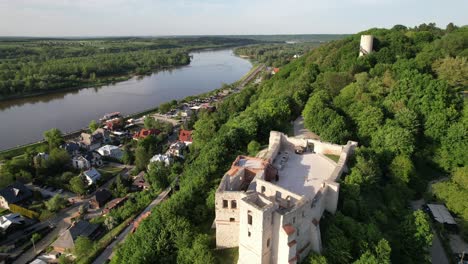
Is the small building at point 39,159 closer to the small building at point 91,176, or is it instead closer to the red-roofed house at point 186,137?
the small building at point 91,176

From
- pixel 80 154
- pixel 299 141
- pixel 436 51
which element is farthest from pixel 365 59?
pixel 80 154

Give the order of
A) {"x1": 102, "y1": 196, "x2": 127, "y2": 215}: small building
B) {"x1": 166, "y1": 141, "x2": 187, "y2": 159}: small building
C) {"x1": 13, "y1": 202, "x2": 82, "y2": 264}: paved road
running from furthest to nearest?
{"x1": 166, "y1": 141, "x2": 187, "y2": 159}: small building, {"x1": 102, "y1": 196, "x2": 127, "y2": 215}: small building, {"x1": 13, "y1": 202, "x2": 82, "y2": 264}: paved road

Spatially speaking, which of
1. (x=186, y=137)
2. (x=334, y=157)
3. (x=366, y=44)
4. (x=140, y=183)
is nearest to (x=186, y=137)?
(x=186, y=137)

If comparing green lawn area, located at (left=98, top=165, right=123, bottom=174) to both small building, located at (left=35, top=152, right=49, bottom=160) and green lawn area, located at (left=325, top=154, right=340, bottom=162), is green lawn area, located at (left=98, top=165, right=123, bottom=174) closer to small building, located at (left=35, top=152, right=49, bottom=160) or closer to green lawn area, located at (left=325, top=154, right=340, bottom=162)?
small building, located at (left=35, top=152, right=49, bottom=160)

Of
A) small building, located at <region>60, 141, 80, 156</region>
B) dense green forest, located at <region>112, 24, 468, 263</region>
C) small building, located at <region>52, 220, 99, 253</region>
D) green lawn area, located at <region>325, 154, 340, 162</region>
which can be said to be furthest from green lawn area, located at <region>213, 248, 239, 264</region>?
small building, located at <region>60, 141, 80, 156</region>

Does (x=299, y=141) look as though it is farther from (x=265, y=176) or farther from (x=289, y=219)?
(x=289, y=219)

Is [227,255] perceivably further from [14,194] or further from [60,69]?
[60,69]

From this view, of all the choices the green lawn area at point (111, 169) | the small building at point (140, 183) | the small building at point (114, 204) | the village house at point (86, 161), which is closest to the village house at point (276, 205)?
the small building at point (114, 204)
